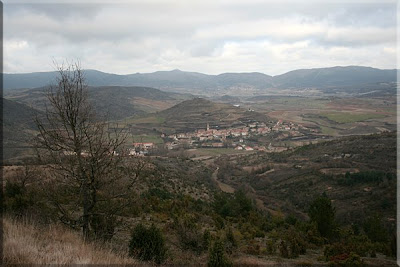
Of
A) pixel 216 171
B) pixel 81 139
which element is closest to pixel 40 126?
pixel 81 139

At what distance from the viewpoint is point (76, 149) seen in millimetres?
6332

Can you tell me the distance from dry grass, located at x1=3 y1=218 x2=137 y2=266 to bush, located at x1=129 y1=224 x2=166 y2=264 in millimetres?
Answer: 658

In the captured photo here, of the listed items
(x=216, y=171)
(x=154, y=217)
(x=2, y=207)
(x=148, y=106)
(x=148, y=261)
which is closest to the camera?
(x=148, y=261)

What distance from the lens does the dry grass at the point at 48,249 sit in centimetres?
417

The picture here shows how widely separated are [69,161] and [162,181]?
715 inches

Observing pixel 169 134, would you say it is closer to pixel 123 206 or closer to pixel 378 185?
pixel 378 185

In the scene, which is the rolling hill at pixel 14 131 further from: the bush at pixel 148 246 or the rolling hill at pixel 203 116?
the rolling hill at pixel 203 116

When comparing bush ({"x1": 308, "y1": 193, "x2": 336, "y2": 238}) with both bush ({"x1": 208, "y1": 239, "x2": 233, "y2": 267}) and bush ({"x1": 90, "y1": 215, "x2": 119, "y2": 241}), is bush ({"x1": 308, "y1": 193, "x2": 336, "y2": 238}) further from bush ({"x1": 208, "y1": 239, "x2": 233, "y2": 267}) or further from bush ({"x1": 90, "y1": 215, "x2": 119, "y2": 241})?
bush ({"x1": 90, "y1": 215, "x2": 119, "y2": 241})

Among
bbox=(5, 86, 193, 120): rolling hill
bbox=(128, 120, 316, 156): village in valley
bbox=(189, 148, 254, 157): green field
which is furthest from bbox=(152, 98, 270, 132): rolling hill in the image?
bbox=(5, 86, 193, 120): rolling hill

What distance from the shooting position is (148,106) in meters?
148

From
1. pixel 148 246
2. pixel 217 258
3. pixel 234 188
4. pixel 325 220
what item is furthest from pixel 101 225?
pixel 234 188

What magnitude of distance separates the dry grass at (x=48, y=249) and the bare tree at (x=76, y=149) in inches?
27.5

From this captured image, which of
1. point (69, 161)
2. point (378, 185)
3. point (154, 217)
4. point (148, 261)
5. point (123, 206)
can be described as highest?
point (69, 161)

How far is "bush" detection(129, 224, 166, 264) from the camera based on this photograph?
6016 mm
